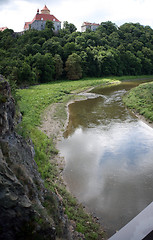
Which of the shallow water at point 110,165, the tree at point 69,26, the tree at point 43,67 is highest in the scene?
the tree at point 69,26

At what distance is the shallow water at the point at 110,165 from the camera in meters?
10.1

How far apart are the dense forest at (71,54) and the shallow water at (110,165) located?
26023mm

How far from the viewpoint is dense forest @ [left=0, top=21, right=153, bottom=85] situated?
51.9 m

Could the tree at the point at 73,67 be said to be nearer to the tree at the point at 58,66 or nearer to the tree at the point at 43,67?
the tree at the point at 58,66

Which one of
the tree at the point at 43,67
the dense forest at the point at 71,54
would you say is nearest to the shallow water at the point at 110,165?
the dense forest at the point at 71,54

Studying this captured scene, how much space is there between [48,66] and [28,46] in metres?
12.5

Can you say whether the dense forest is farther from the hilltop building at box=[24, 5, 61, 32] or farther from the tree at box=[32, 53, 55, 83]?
the hilltop building at box=[24, 5, 61, 32]

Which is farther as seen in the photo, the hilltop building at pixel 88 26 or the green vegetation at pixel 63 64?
the hilltop building at pixel 88 26

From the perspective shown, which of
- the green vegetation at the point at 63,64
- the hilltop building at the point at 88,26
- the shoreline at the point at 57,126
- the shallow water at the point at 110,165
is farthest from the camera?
the hilltop building at the point at 88,26

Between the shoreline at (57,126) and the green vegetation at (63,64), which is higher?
the green vegetation at (63,64)

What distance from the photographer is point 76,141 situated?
18016 millimetres

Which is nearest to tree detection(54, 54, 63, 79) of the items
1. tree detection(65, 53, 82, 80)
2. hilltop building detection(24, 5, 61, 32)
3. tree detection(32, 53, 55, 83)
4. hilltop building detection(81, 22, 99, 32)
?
tree detection(32, 53, 55, 83)

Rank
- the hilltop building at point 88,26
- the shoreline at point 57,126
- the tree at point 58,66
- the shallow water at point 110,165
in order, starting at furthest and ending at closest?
the hilltop building at point 88,26 < the tree at point 58,66 < the shoreline at point 57,126 < the shallow water at point 110,165

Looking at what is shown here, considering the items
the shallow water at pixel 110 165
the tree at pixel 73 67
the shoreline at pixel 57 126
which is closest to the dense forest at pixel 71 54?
the tree at pixel 73 67
